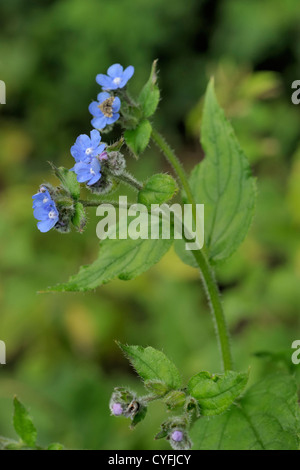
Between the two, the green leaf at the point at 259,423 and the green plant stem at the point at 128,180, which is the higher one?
the green plant stem at the point at 128,180

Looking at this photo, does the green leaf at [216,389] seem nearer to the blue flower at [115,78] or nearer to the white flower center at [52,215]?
the white flower center at [52,215]

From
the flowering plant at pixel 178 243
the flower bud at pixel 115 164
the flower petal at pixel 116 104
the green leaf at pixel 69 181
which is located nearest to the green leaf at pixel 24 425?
the flowering plant at pixel 178 243

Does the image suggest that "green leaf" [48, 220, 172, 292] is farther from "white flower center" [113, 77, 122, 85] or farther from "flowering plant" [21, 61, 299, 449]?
"white flower center" [113, 77, 122, 85]

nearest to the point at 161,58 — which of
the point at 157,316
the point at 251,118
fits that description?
the point at 251,118

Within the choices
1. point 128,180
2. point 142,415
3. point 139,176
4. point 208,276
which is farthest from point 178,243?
point 139,176

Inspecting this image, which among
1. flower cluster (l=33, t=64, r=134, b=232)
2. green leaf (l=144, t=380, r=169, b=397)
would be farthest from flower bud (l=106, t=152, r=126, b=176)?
green leaf (l=144, t=380, r=169, b=397)
